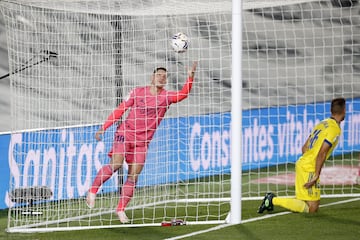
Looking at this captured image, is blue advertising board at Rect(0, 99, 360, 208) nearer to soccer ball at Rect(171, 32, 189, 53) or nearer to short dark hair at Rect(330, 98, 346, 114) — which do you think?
soccer ball at Rect(171, 32, 189, 53)

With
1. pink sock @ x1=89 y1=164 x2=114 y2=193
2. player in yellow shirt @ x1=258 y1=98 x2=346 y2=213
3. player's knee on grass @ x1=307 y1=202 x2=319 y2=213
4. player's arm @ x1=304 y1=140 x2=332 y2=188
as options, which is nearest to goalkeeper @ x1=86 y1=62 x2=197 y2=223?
pink sock @ x1=89 y1=164 x2=114 y2=193

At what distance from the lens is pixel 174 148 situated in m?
15.6

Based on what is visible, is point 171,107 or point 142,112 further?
point 171,107

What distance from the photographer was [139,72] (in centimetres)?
1479

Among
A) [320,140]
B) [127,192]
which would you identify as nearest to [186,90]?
[127,192]

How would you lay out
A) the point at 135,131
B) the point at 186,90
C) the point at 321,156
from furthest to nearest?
1. the point at 135,131
2. the point at 186,90
3. the point at 321,156

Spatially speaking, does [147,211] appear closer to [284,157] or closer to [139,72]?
[139,72]

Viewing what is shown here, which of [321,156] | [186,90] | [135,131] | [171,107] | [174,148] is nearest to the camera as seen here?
[321,156]

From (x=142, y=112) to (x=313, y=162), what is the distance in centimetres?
205

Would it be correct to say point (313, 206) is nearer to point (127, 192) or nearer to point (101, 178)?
point (127, 192)

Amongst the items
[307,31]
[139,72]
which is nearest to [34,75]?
[139,72]

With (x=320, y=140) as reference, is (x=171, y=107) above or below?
above

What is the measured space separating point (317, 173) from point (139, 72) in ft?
11.8

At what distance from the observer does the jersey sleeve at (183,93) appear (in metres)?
12.2
